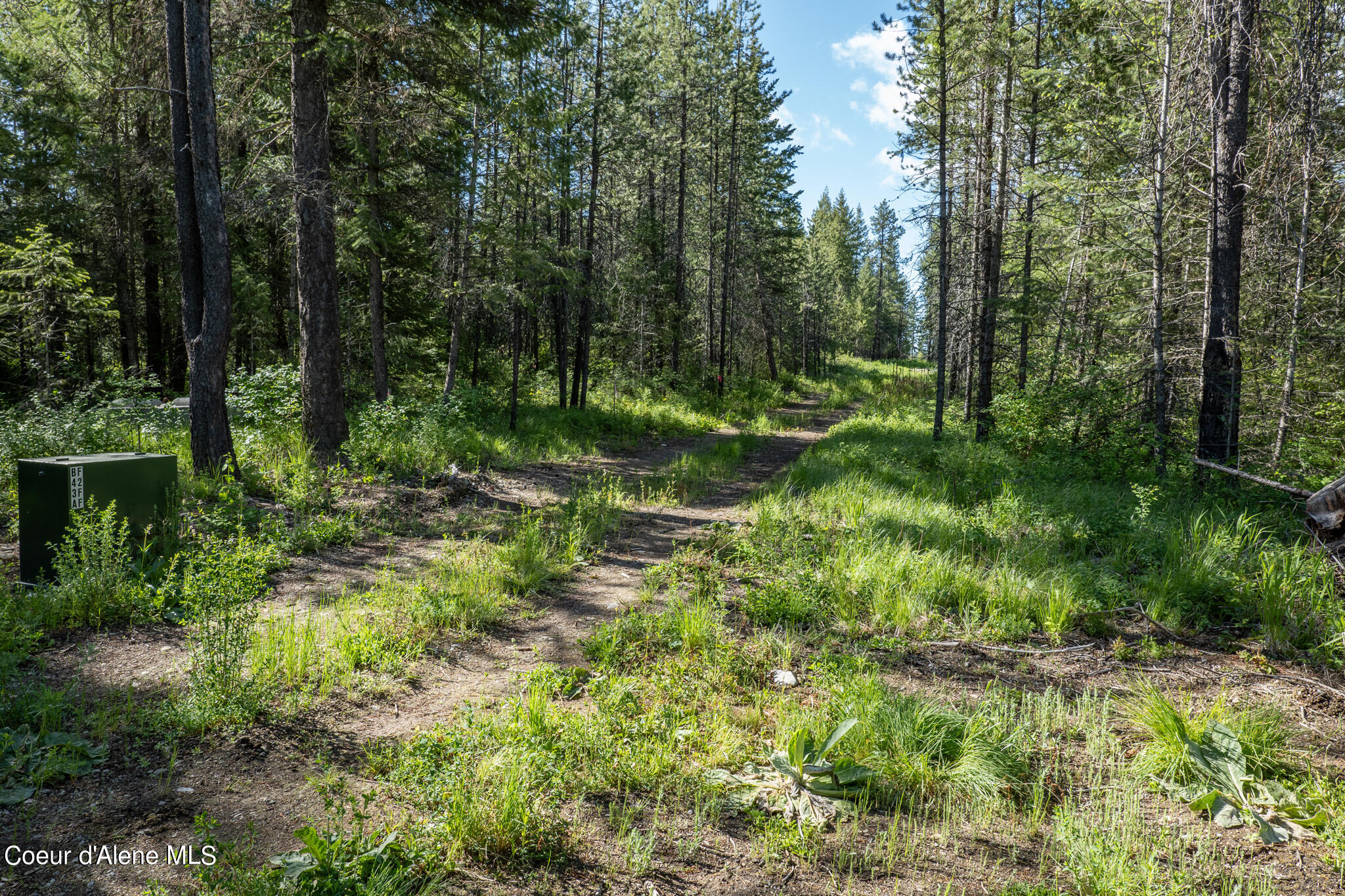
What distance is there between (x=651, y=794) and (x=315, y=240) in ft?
30.8

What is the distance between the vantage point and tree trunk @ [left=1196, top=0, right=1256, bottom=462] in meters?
7.89

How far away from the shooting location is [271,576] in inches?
223

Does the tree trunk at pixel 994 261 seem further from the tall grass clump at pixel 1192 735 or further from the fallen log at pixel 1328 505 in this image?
the tall grass clump at pixel 1192 735

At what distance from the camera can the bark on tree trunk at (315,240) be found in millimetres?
8734

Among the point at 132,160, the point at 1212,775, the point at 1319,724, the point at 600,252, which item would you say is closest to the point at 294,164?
the point at 132,160

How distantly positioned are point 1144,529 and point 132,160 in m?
14.9

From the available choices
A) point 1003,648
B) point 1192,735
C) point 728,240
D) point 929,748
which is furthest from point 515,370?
point 1192,735

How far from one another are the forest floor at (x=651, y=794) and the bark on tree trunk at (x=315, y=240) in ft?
15.0

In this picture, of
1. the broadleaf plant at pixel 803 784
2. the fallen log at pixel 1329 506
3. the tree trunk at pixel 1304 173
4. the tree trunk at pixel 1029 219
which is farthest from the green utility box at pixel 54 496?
the tree trunk at pixel 1029 219

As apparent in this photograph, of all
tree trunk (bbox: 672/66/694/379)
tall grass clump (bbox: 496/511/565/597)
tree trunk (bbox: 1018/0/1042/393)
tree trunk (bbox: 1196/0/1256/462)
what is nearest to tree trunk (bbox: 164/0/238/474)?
tall grass clump (bbox: 496/511/565/597)

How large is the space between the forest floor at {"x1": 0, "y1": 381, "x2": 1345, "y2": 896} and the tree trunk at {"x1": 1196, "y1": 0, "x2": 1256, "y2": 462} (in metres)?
5.30

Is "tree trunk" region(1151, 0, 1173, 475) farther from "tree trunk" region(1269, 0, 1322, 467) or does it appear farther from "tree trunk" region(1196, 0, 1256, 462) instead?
"tree trunk" region(1269, 0, 1322, 467)

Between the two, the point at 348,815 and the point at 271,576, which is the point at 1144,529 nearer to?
the point at 348,815

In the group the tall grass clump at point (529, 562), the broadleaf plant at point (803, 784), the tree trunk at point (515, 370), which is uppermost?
the tree trunk at point (515, 370)
